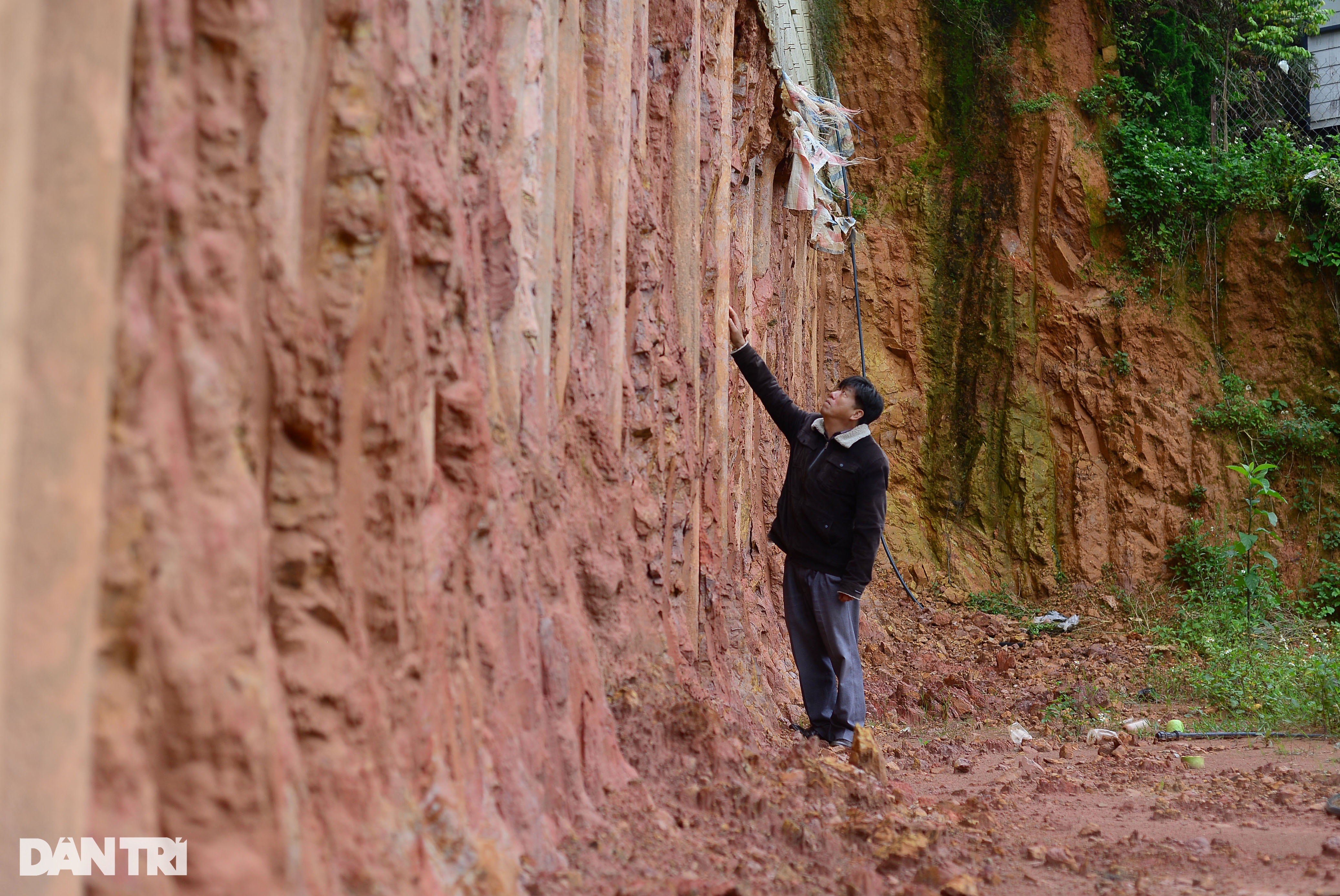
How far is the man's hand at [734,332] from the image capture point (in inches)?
231

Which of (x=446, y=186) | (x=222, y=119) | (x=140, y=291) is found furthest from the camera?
(x=446, y=186)

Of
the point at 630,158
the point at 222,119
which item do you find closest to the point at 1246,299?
the point at 630,158

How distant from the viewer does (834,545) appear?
18.0 feet

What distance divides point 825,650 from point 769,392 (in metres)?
1.46

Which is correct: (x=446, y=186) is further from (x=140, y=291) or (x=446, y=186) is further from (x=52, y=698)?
(x=52, y=698)

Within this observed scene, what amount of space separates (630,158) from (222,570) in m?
3.06

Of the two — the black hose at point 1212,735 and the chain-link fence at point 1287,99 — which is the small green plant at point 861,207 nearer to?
the chain-link fence at point 1287,99

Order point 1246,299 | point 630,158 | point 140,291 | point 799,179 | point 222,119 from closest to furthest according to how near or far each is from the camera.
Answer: point 140,291, point 222,119, point 630,158, point 799,179, point 1246,299

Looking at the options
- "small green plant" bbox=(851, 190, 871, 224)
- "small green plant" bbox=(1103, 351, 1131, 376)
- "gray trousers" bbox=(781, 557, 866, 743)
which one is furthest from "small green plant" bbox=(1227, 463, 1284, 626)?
"gray trousers" bbox=(781, 557, 866, 743)

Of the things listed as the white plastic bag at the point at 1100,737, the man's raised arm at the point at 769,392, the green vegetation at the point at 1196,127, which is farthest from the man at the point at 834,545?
the green vegetation at the point at 1196,127

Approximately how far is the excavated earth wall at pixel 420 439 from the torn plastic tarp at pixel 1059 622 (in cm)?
458

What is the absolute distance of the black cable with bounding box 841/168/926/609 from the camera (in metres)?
10.6

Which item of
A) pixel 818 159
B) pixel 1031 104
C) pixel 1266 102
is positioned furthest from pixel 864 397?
pixel 1266 102

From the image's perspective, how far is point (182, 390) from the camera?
1779 mm
